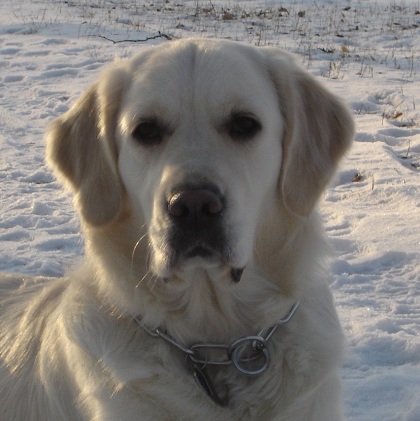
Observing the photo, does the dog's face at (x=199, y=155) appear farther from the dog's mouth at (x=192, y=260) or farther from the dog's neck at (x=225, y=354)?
the dog's neck at (x=225, y=354)

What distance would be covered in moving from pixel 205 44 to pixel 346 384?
1.86 metres

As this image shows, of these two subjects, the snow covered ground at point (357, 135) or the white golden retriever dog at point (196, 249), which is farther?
the snow covered ground at point (357, 135)

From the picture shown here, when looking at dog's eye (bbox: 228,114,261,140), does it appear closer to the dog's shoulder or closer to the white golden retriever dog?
the white golden retriever dog

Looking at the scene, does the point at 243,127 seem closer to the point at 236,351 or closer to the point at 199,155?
the point at 199,155

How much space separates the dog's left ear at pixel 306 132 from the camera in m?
3.13

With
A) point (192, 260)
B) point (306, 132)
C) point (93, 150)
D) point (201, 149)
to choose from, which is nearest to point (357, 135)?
point (306, 132)

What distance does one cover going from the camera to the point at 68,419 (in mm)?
3145

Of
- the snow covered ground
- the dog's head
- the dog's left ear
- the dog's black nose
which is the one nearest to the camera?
the dog's black nose

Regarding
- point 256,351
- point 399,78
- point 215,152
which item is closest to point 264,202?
point 215,152

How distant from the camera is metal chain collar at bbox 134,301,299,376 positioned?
2945mm

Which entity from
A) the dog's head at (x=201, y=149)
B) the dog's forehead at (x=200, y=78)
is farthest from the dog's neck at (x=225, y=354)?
the dog's forehead at (x=200, y=78)

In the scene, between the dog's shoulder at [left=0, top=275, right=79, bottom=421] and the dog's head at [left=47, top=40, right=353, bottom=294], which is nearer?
the dog's head at [left=47, top=40, right=353, bottom=294]

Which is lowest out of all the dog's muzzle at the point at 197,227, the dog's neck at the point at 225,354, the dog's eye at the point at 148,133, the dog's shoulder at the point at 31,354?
the dog's shoulder at the point at 31,354

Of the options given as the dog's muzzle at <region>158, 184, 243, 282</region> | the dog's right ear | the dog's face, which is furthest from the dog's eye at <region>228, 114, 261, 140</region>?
the dog's right ear
